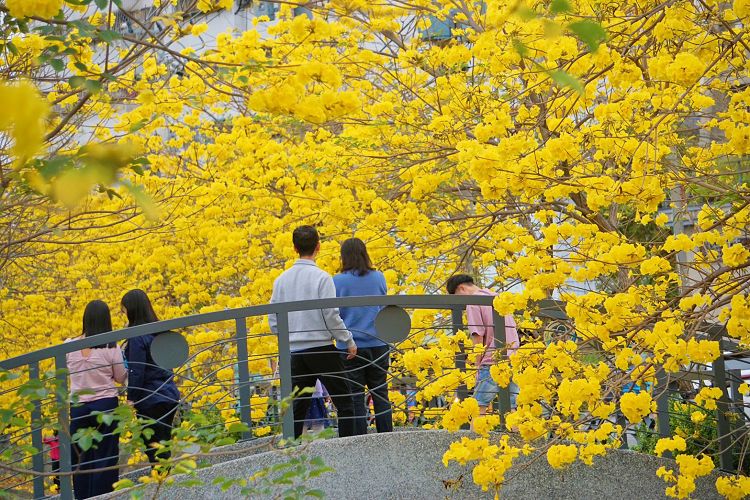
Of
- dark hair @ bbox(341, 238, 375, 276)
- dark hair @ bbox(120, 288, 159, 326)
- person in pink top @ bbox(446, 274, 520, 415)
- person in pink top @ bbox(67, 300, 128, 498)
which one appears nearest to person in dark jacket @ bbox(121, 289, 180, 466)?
A: dark hair @ bbox(120, 288, 159, 326)

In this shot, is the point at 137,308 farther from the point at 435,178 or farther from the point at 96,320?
the point at 435,178

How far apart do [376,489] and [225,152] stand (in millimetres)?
4610

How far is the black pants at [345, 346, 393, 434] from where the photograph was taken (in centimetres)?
679

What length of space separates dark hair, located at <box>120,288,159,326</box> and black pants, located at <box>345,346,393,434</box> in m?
1.39

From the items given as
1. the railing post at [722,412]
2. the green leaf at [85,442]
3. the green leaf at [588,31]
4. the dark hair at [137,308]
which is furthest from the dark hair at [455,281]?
the green leaf at [588,31]

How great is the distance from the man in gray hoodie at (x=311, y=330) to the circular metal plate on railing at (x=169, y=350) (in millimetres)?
599

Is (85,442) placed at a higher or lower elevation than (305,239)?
lower

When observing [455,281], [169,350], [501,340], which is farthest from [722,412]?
[169,350]

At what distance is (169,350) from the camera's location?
649cm

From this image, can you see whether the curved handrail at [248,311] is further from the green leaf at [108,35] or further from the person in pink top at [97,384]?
the green leaf at [108,35]

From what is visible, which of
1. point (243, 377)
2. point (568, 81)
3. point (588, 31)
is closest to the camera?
point (568, 81)

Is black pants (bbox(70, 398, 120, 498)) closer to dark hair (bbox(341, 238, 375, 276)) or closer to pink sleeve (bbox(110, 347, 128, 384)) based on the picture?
pink sleeve (bbox(110, 347, 128, 384))

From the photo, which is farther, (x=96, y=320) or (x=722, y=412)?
(x=96, y=320)

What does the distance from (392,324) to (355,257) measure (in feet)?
1.90
